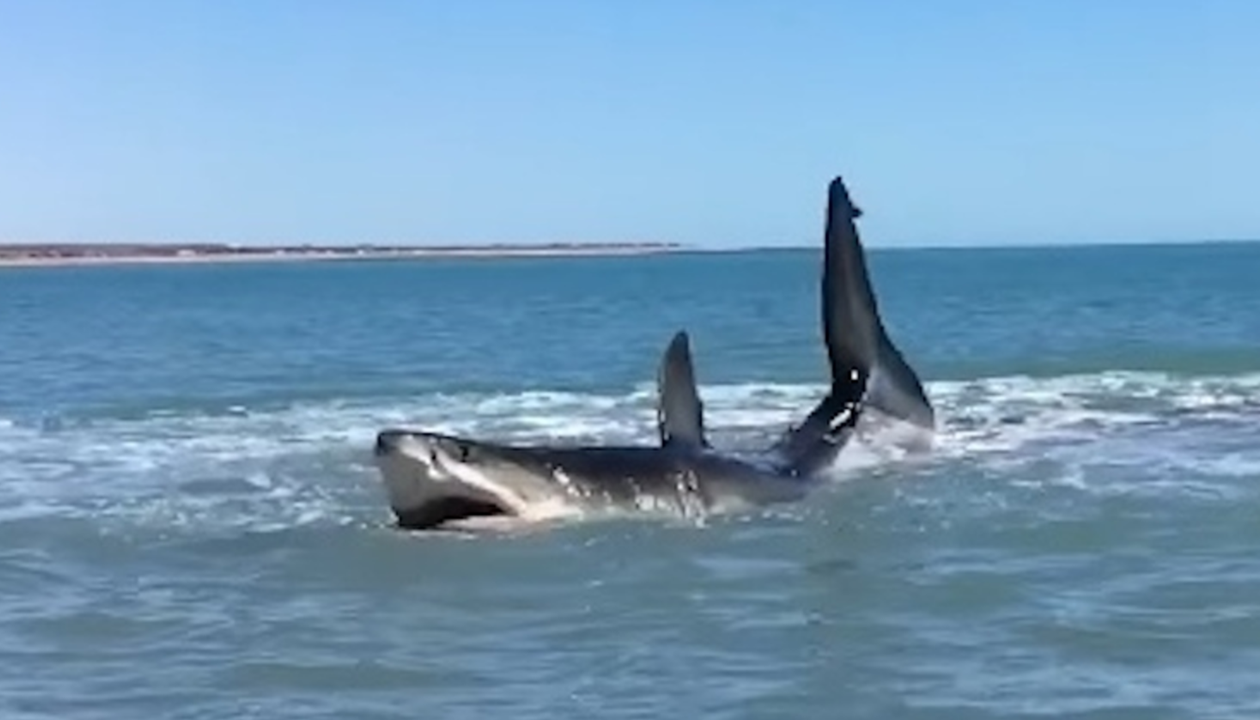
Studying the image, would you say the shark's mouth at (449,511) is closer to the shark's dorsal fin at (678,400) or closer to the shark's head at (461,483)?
the shark's head at (461,483)

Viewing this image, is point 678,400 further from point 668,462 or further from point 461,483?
point 461,483

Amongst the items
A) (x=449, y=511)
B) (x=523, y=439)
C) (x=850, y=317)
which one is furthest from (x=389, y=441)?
(x=523, y=439)

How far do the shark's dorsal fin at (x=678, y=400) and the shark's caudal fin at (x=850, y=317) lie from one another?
9.96 ft

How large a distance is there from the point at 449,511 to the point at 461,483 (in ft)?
1.08

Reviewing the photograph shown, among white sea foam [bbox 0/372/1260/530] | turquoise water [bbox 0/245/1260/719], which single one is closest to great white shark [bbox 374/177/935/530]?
turquoise water [bbox 0/245/1260/719]

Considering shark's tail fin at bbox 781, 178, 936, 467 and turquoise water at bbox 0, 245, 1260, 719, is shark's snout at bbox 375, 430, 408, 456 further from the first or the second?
shark's tail fin at bbox 781, 178, 936, 467

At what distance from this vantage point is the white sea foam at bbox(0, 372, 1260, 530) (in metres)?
17.3

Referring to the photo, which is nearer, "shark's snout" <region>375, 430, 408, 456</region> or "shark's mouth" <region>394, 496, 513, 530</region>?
"shark's snout" <region>375, 430, 408, 456</region>

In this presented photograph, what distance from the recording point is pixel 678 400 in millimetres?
15922

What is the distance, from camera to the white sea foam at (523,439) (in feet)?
56.7

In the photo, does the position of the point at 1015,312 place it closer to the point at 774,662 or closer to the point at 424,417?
the point at 424,417

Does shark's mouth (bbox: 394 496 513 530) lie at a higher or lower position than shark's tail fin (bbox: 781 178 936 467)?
lower

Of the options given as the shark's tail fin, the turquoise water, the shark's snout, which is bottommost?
the turquoise water

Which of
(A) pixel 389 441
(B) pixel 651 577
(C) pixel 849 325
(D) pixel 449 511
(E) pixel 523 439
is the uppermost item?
(C) pixel 849 325
